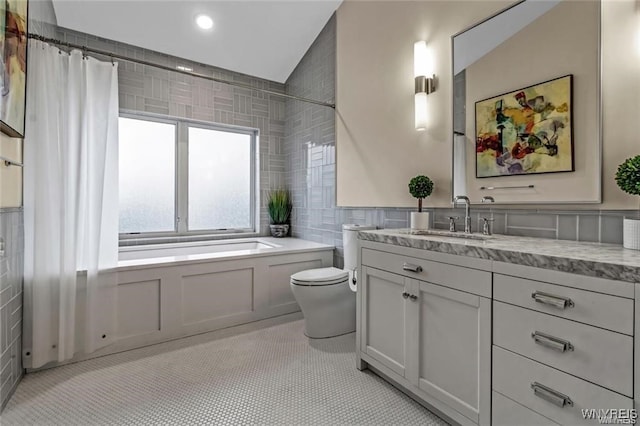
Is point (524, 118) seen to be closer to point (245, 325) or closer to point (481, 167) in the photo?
point (481, 167)

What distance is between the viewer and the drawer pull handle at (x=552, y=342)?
41.0 inches

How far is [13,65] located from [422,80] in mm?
2333

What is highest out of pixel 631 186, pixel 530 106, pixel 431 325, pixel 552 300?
pixel 530 106

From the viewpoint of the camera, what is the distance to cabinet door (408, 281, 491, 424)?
1.29 metres

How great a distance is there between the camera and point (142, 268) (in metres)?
2.29

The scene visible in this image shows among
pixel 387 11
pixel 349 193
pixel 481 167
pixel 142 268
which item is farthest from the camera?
pixel 349 193

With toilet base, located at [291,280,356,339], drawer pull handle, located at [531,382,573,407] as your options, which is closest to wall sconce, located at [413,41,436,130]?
toilet base, located at [291,280,356,339]

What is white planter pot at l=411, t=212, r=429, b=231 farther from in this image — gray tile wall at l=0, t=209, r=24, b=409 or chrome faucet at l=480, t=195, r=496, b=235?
gray tile wall at l=0, t=209, r=24, b=409

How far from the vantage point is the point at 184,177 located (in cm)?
355

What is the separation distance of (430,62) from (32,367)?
325 centimetres

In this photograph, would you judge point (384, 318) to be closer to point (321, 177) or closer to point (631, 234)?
point (631, 234)

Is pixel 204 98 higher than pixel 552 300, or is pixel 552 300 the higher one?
pixel 204 98

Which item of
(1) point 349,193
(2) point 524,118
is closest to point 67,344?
(1) point 349,193

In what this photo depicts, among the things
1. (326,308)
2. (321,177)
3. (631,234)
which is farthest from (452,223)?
(321,177)
